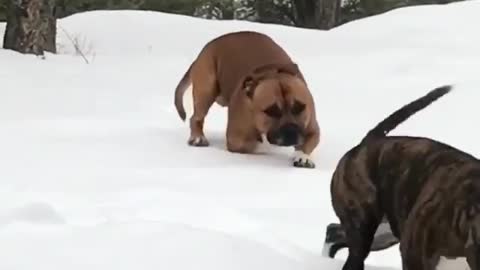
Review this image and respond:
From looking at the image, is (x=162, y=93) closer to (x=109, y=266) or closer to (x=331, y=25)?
(x=109, y=266)

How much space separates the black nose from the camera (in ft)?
20.9

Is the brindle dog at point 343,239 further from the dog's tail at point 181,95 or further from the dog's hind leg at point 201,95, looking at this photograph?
the dog's tail at point 181,95

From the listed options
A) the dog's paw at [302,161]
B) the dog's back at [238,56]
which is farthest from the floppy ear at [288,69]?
the dog's paw at [302,161]

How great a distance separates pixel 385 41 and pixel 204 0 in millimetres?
6076

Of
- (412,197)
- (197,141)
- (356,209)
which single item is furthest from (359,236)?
(197,141)

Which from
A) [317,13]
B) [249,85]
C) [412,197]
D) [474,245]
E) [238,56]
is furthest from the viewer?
[317,13]

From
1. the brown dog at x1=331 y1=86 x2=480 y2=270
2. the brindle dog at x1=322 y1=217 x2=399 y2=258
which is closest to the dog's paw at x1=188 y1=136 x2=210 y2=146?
the brindle dog at x1=322 y1=217 x2=399 y2=258

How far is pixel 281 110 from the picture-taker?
644cm

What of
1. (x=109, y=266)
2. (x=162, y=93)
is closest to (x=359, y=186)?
(x=109, y=266)

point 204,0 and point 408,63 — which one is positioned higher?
point 408,63

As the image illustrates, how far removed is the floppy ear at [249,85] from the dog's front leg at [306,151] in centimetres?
41

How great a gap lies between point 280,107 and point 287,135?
175 mm

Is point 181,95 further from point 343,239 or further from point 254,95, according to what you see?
point 343,239

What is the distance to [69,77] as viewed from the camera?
9.78 m
